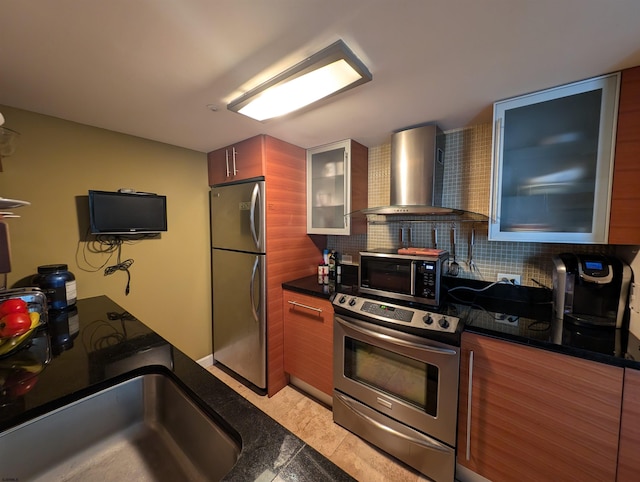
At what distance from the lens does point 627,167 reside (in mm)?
1084

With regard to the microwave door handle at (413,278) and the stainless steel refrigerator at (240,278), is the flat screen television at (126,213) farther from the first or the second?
the microwave door handle at (413,278)

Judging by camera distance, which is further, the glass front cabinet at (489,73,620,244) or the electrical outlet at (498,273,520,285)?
the electrical outlet at (498,273,520,285)

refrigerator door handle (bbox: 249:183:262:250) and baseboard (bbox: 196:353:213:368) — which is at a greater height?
refrigerator door handle (bbox: 249:183:262:250)

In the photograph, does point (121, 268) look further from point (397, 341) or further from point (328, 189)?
point (397, 341)

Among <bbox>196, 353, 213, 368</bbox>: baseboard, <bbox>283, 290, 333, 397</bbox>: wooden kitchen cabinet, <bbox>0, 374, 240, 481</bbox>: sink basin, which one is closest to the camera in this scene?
<bbox>0, 374, 240, 481</bbox>: sink basin

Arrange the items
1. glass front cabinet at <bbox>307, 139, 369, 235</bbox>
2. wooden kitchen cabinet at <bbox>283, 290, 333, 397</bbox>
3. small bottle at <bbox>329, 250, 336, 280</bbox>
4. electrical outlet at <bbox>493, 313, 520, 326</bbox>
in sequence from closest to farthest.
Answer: electrical outlet at <bbox>493, 313, 520, 326</bbox> → wooden kitchen cabinet at <bbox>283, 290, 333, 397</bbox> → glass front cabinet at <bbox>307, 139, 369, 235</bbox> → small bottle at <bbox>329, 250, 336, 280</bbox>

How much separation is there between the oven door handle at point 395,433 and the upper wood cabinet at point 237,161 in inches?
69.1

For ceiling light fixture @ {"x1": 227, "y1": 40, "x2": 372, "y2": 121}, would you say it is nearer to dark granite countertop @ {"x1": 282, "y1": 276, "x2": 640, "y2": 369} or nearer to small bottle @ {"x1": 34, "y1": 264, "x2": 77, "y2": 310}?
dark granite countertop @ {"x1": 282, "y1": 276, "x2": 640, "y2": 369}

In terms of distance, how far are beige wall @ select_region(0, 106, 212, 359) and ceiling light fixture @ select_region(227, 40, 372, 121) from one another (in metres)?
1.12

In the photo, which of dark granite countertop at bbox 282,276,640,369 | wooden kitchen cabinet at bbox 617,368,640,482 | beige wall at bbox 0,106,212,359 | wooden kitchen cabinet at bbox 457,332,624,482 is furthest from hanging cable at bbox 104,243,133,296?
wooden kitchen cabinet at bbox 617,368,640,482

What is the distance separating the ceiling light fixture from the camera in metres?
0.95

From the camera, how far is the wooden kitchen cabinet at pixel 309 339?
5.84 feet

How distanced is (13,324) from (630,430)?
93.1 inches

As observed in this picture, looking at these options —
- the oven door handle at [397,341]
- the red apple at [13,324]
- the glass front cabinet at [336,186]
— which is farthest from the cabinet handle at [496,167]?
the red apple at [13,324]
